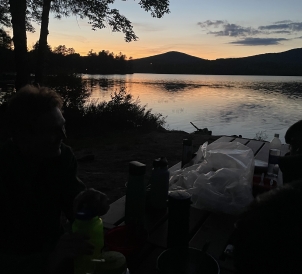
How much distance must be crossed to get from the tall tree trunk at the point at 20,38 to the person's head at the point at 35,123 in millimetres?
7956

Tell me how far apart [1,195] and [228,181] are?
52.6 inches

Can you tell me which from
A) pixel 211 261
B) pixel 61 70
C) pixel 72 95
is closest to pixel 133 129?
pixel 72 95

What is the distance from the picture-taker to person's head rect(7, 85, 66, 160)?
1504 mm

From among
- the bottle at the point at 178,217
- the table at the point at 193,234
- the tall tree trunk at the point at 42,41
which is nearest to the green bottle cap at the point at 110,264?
the table at the point at 193,234

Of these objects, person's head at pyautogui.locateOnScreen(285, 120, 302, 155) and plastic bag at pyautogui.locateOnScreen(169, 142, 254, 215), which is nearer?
plastic bag at pyautogui.locateOnScreen(169, 142, 254, 215)

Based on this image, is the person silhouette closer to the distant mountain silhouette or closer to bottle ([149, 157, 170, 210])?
bottle ([149, 157, 170, 210])

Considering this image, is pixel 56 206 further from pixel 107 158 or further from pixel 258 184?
pixel 107 158

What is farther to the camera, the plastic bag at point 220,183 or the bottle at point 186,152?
the bottle at point 186,152

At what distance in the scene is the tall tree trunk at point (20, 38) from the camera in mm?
8180

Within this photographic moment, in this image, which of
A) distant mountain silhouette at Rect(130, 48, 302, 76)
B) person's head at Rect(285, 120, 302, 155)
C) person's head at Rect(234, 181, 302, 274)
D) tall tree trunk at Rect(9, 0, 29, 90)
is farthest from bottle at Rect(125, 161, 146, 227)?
distant mountain silhouette at Rect(130, 48, 302, 76)

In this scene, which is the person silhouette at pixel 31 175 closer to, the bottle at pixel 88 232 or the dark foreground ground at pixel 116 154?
the bottle at pixel 88 232

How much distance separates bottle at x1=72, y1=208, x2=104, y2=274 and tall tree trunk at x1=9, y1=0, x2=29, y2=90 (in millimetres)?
8678

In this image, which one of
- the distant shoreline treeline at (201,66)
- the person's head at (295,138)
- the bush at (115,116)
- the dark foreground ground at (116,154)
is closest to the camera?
the person's head at (295,138)

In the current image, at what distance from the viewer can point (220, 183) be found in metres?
1.92
